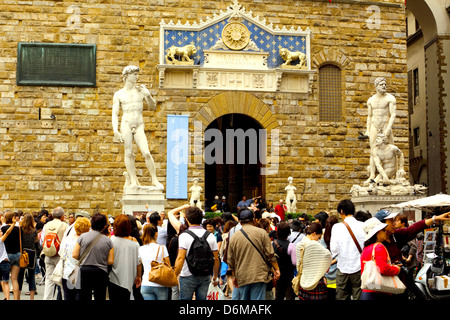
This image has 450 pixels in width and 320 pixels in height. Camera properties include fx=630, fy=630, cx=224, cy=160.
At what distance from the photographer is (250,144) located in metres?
21.2

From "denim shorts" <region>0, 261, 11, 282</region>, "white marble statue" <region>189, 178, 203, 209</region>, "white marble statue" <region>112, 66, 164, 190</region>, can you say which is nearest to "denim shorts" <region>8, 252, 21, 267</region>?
"denim shorts" <region>0, 261, 11, 282</region>

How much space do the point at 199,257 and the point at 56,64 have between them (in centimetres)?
1358

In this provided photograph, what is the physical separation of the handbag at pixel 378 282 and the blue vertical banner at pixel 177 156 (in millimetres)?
13180

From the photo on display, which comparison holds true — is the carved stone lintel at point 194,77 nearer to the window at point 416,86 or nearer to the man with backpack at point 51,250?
the man with backpack at point 51,250

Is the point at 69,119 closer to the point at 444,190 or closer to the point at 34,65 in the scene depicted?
the point at 34,65

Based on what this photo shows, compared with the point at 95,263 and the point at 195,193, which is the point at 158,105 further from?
the point at 95,263

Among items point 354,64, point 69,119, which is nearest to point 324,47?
point 354,64

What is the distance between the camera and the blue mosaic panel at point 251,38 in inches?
768

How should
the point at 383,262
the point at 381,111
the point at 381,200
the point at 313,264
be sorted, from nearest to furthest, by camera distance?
the point at 383,262 → the point at 313,264 → the point at 381,200 → the point at 381,111

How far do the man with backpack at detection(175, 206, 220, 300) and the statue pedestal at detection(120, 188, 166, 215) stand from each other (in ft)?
26.1

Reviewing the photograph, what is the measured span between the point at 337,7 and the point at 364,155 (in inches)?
195

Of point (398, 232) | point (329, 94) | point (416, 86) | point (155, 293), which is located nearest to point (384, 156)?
point (329, 94)

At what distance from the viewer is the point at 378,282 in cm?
614

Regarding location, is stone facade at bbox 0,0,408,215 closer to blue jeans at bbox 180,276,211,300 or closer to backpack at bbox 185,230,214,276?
blue jeans at bbox 180,276,211,300
